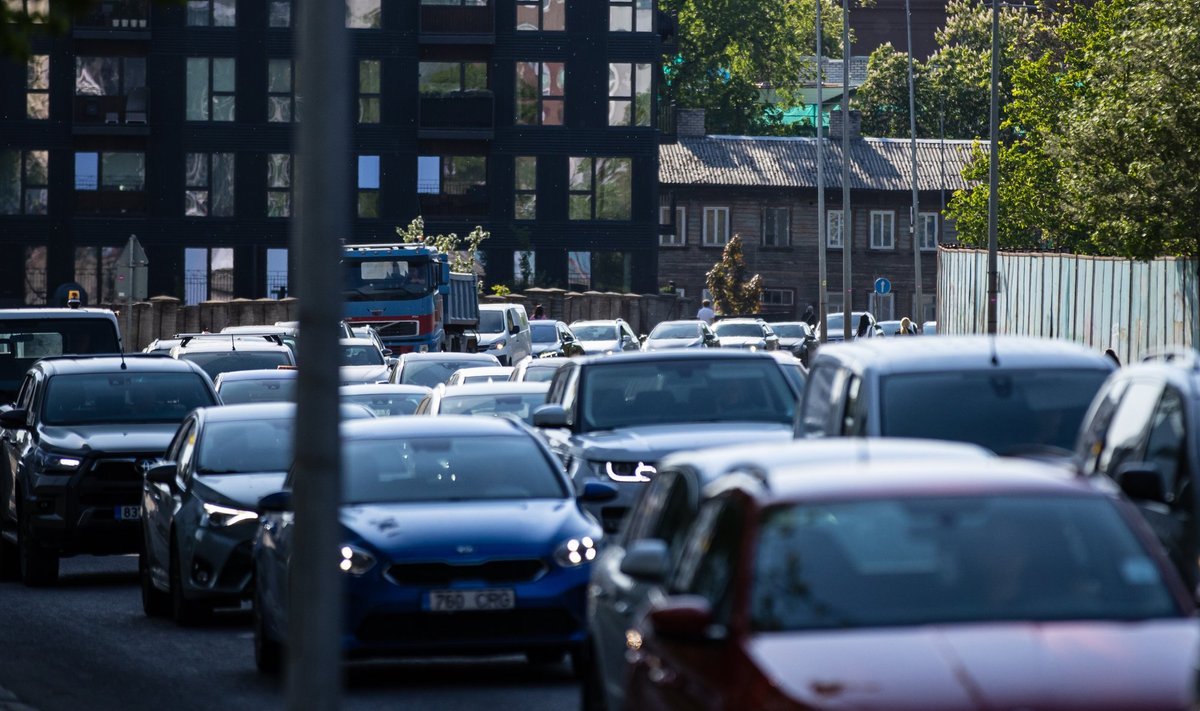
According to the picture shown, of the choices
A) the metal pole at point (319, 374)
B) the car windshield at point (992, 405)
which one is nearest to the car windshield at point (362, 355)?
the car windshield at point (992, 405)

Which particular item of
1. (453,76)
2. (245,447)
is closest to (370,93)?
(453,76)

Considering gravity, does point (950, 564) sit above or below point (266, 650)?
above

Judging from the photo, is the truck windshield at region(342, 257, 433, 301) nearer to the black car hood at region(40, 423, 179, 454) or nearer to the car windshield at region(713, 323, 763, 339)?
the car windshield at region(713, 323, 763, 339)

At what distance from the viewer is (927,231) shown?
102 meters

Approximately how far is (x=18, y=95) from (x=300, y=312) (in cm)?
7272

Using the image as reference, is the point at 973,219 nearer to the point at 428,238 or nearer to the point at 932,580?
the point at 428,238

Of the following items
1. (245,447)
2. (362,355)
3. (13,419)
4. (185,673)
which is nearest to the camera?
(185,673)

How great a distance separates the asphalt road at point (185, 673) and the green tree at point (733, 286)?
7360 cm

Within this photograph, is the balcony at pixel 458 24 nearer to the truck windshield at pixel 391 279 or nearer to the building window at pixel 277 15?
the building window at pixel 277 15

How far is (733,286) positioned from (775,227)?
31.8ft

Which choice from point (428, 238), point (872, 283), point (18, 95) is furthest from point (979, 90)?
point (18, 95)

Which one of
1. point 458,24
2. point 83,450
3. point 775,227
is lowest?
point 83,450

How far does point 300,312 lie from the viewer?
6492 mm

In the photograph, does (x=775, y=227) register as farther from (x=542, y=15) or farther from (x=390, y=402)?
(x=390, y=402)
